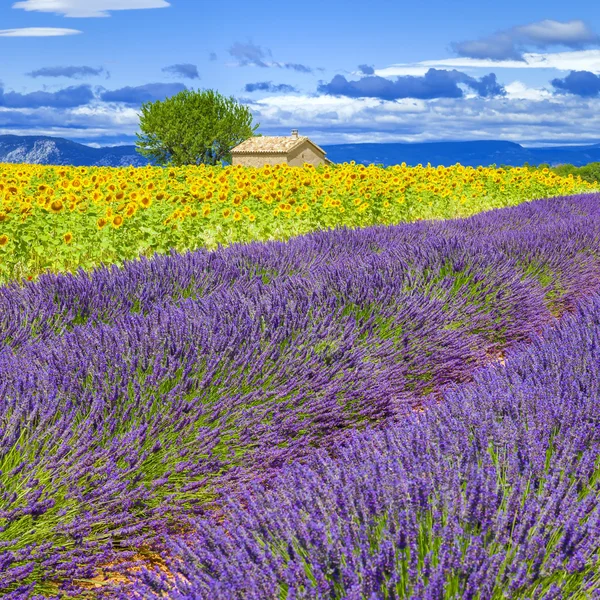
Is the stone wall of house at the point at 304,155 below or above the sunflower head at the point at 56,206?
above

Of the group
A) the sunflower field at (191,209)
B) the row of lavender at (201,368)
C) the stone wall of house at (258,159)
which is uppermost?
the stone wall of house at (258,159)

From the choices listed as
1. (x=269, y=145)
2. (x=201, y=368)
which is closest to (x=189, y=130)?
(x=269, y=145)

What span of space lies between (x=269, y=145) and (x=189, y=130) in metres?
4.88

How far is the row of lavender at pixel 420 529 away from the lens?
1.61 meters

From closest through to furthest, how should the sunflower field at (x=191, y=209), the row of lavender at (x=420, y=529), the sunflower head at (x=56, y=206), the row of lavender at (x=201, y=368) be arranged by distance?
1. the row of lavender at (x=420, y=529)
2. the row of lavender at (x=201, y=368)
3. the sunflower field at (x=191, y=209)
4. the sunflower head at (x=56, y=206)

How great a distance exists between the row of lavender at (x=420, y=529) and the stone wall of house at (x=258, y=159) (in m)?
35.6

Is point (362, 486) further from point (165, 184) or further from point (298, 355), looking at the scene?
point (165, 184)

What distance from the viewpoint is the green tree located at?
1587 inches

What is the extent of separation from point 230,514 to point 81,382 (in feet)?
3.47

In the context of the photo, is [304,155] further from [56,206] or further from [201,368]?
[201,368]

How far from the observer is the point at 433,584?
→ 1.51m

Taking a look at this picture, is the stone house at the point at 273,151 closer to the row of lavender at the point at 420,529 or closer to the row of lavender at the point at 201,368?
the row of lavender at the point at 201,368

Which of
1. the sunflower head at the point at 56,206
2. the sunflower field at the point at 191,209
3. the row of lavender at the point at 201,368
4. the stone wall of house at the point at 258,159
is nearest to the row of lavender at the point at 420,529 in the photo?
the row of lavender at the point at 201,368

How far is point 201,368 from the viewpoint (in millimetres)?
3088
